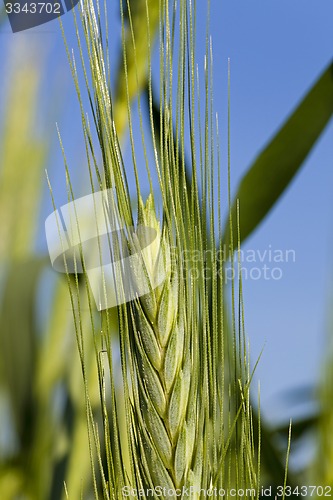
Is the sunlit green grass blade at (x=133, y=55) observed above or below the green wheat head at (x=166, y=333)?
above

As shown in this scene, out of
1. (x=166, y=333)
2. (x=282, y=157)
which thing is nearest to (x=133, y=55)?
(x=282, y=157)

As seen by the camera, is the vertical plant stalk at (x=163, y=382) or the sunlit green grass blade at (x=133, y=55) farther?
the sunlit green grass blade at (x=133, y=55)

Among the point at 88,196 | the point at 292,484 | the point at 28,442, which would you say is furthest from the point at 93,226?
the point at 292,484

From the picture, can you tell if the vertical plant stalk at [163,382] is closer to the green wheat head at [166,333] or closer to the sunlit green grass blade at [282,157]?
the green wheat head at [166,333]

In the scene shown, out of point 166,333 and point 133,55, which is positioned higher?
point 133,55

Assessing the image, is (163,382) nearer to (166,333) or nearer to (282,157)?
(166,333)

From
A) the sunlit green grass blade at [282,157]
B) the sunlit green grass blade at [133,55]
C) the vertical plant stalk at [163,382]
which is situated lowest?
the vertical plant stalk at [163,382]

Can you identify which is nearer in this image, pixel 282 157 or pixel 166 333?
pixel 166 333

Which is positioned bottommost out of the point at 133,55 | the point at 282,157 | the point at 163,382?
the point at 163,382

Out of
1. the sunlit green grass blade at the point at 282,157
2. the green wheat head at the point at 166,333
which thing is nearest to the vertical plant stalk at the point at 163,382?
the green wheat head at the point at 166,333
